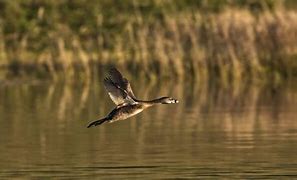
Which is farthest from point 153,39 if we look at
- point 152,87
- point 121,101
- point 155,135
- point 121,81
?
point 121,101

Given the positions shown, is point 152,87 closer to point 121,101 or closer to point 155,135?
point 155,135

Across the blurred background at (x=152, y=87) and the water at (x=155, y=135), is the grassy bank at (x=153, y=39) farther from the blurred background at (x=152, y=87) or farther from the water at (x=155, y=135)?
the water at (x=155, y=135)

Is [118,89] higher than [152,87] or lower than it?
lower

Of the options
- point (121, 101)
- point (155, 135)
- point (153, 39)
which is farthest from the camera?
point (153, 39)

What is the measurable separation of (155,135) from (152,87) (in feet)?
25.9

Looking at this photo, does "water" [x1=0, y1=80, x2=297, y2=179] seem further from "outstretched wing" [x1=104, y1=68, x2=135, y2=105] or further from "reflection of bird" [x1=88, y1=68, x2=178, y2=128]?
"outstretched wing" [x1=104, y1=68, x2=135, y2=105]

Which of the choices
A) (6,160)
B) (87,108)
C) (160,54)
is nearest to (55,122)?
(87,108)

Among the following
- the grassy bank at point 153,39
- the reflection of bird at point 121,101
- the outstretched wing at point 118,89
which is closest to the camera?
the reflection of bird at point 121,101

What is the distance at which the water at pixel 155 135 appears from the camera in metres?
14.4

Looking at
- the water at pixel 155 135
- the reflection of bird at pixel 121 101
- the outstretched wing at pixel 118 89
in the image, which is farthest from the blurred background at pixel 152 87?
the outstretched wing at pixel 118 89

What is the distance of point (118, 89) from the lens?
14.2 m

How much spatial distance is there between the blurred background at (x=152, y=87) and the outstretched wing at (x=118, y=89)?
775 millimetres

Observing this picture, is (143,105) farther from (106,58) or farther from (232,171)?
(106,58)

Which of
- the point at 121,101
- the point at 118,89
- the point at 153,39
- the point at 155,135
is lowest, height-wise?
the point at 155,135
